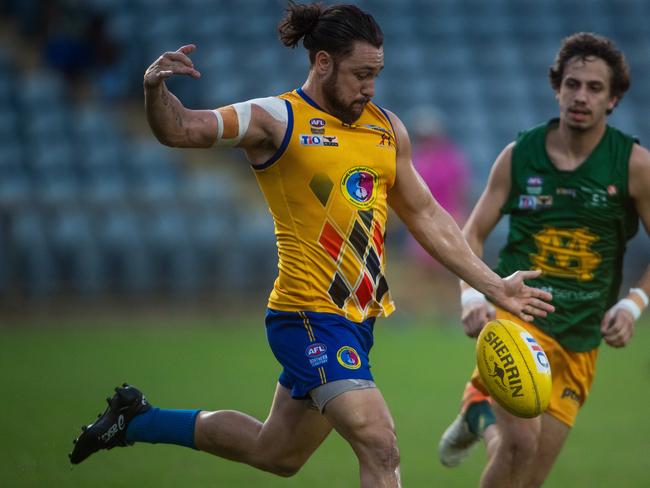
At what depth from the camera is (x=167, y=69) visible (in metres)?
4.75

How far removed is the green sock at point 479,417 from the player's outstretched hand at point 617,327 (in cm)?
91

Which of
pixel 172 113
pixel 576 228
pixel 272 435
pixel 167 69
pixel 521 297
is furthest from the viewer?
pixel 576 228

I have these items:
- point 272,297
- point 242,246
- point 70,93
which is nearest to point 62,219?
point 242,246

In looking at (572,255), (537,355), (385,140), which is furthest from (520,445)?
(385,140)

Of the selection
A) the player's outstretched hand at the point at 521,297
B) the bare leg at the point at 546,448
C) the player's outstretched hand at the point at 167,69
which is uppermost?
the player's outstretched hand at the point at 167,69

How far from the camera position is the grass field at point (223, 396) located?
728 centimetres

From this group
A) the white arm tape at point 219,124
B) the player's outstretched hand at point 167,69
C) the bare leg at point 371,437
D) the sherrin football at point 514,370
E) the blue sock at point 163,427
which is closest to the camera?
the player's outstretched hand at point 167,69

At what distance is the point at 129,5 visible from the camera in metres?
19.5

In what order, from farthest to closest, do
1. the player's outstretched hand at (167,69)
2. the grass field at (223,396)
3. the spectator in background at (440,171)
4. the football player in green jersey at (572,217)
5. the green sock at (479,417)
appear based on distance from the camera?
the spectator in background at (440,171) → the grass field at (223,396) → the green sock at (479,417) → the football player in green jersey at (572,217) → the player's outstretched hand at (167,69)

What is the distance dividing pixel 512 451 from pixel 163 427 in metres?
1.82

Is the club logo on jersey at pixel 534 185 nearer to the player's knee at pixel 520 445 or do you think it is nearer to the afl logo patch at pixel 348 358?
the player's knee at pixel 520 445

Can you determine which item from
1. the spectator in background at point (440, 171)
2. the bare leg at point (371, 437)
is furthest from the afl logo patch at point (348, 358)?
the spectator in background at point (440, 171)

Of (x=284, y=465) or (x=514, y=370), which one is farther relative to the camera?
(x=284, y=465)

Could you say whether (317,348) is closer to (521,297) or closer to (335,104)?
(521,297)
